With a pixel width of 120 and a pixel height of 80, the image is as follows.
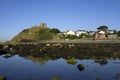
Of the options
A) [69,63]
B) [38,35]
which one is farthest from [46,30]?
[69,63]

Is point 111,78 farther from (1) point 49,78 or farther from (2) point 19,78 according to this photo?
(2) point 19,78

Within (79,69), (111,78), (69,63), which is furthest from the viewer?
(69,63)

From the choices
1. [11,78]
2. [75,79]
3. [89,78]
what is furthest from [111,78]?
[11,78]

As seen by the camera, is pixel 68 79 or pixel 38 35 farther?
pixel 38 35

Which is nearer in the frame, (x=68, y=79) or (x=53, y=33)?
(x=68, y=79)

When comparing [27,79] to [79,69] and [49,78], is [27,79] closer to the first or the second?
[49,78]

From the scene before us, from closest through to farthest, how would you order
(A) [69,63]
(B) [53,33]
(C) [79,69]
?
(C) [79,69], (A) [69,63], (B) [53,33]

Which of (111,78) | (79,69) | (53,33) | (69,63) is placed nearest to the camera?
(111,78)

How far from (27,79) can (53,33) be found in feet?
520

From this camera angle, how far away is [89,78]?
2711cm

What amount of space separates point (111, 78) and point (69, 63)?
15.5m

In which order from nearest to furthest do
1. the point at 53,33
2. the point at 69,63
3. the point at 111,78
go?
the point at 111,78
the point at 69,63
the point at 53,33

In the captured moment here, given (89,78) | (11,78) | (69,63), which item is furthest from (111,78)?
(69,63)

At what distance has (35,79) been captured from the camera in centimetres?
2745
